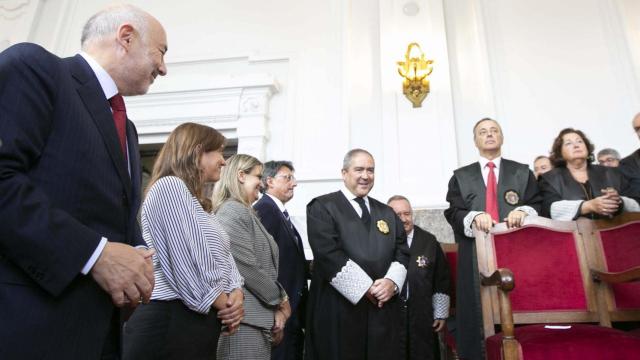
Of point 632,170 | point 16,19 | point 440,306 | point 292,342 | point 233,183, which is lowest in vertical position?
point 292,342

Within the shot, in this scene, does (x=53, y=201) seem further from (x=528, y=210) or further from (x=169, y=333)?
(x=528, y=210)

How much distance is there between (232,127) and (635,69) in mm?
4162

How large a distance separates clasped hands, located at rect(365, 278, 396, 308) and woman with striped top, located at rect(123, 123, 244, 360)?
819mm

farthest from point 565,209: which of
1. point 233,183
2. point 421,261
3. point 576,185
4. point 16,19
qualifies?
point 16,19

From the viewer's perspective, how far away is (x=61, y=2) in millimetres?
5852

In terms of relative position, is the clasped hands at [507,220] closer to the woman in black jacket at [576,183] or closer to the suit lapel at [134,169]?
the woman in black jacket at [576,183]

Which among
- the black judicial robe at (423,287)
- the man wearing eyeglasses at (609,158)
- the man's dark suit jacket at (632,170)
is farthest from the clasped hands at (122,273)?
the man wearing eyeglasses at (609,158)

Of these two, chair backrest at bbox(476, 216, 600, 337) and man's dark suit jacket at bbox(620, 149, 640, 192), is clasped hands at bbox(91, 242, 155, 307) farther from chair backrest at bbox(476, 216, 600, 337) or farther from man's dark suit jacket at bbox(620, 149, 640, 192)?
man's dark suit jacket at bbox(620, 149, 640, 192)

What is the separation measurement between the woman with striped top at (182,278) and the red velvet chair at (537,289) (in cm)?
101

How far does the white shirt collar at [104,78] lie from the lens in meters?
1.02

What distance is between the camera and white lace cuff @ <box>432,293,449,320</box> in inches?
107

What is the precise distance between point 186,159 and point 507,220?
1529mm

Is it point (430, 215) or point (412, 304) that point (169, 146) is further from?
point (430, 215)

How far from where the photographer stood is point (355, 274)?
2.07 metres
